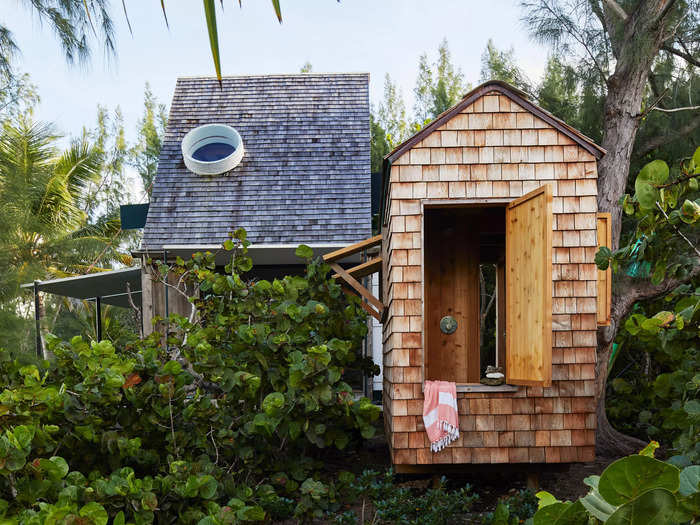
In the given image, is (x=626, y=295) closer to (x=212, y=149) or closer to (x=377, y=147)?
(x=212, y=149)

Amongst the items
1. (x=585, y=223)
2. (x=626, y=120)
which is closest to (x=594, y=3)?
(x=626, y=120)

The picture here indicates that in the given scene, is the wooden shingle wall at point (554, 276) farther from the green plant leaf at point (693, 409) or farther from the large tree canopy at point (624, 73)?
the green plant leaf at point (693, 409)

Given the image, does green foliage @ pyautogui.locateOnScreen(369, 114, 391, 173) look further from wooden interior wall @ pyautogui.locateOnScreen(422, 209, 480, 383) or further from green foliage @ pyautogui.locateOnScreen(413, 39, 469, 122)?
wooden interior wall @ pyautogui.locateOnScreen(422, 209, 480, 383)

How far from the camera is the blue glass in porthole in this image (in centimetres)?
976

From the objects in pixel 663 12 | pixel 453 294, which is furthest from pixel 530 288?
pixel 663 12

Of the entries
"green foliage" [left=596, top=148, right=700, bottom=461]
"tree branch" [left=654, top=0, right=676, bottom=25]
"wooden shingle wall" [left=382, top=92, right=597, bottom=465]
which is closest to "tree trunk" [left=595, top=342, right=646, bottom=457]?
"wooden shingle wall" [left=382, top=92, right=597, bottom=465]

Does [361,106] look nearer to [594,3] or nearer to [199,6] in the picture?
[594,3]

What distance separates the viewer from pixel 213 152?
9.87m

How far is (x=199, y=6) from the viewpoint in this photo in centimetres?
151

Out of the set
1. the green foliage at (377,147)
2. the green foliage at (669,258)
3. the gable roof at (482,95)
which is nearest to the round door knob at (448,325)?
the gable roof at (482,95)

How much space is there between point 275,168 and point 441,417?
234 inches

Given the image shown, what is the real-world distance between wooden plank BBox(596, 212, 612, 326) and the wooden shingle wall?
22cm

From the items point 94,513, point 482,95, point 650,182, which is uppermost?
point 482,95

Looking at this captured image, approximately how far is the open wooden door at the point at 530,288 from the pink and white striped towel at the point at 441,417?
0.51m
